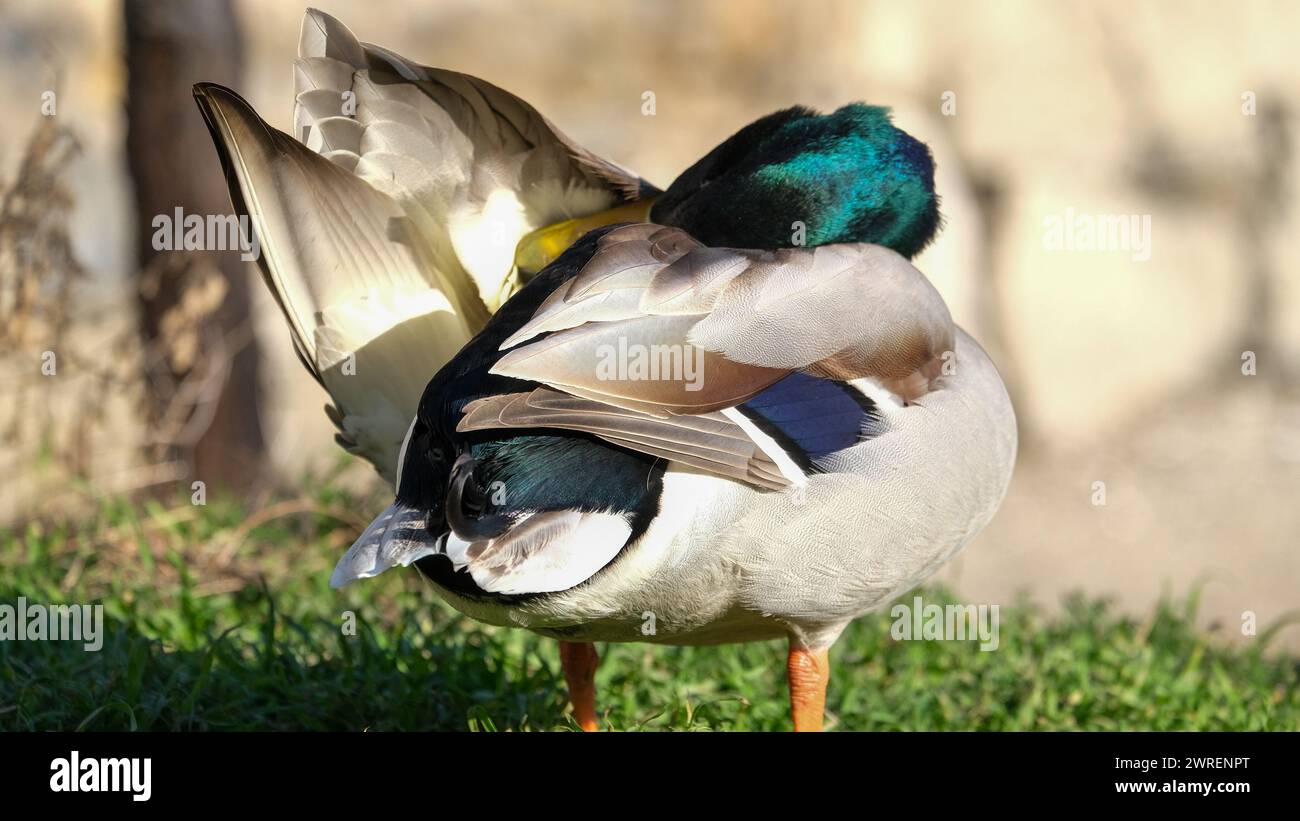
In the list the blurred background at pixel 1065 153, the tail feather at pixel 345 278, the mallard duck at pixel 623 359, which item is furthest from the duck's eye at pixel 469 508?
the blurred background at pixel 1065 153

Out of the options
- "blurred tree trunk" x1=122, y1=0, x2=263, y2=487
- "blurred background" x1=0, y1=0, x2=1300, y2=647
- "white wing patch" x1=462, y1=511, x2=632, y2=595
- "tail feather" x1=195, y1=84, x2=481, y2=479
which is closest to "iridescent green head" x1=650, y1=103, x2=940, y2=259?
"tail feather" x1=195, y1=84, x2=481, y2=479

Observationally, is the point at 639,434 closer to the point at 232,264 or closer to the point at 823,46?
the point at 232,264

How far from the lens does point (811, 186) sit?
2.92m

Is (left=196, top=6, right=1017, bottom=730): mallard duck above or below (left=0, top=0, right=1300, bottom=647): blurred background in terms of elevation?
below

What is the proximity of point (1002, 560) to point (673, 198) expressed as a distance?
230 inches

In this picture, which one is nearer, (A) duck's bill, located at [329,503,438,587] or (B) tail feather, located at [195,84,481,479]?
(A) duck's bill, located at [329,503,438,587]

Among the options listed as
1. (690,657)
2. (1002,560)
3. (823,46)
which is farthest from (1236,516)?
(690,657)

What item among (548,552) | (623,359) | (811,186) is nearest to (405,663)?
(548,552)

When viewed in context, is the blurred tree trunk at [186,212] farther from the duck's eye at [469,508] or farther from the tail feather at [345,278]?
the duck's eye at [469,508]

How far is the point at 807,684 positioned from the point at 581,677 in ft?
1.70

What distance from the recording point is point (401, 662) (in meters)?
3.42

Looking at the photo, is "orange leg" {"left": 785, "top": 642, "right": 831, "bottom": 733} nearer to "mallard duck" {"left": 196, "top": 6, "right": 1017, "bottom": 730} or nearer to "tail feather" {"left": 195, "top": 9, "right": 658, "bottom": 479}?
"mallard duck" {"left": 196, "top": 6, "right": 1017, "bottom": 730}

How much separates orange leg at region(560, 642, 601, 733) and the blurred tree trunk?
250 centimetres

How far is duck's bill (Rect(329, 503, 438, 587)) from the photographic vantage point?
7.33 feet
